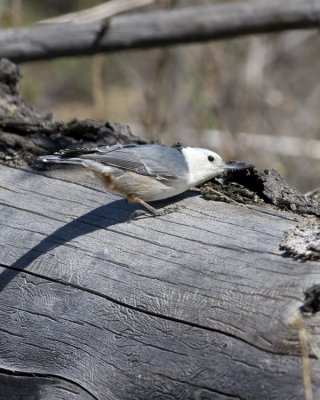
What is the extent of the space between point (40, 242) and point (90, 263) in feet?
0.89

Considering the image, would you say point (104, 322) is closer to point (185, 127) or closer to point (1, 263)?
point (1, 263)

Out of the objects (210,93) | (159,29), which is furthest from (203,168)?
(210,93)

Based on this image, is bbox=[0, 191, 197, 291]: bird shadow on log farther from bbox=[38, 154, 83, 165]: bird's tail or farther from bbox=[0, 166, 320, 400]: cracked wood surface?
bbox=[38, 154, 83, 165]: bird's tail

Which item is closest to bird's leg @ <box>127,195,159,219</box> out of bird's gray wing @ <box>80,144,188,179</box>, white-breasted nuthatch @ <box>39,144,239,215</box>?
white-breasted nuthatch @ <box>39,144,239,215</box>

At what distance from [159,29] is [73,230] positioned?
2.36m

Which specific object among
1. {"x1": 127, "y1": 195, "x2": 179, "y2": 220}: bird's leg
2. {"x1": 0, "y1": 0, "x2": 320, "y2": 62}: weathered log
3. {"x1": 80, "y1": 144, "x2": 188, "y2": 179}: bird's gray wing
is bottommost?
{"x1": 127, "y1": 195, "x2": 179, "y2": 220}: bird's leg

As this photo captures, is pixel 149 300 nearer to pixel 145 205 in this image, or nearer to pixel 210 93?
pixel 145 205

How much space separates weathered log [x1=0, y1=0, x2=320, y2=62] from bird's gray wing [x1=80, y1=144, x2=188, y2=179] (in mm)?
1784

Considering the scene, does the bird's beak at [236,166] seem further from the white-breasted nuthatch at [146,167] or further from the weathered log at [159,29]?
the weathered log at [159,29]

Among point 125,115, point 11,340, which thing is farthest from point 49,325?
point 125,115

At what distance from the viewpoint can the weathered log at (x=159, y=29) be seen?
15.7 feet

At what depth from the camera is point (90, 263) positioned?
2.68 m

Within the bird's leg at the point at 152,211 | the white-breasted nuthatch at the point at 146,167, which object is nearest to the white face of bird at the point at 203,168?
the white-breasted nuthatch at the point at 146,167

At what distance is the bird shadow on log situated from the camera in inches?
110
